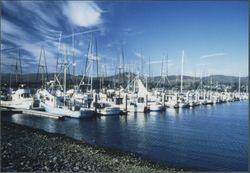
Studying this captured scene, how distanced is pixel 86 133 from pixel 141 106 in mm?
14300

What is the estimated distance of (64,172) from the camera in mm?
8539

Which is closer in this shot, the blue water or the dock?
the blue water

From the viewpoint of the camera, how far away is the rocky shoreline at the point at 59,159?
8.91 m

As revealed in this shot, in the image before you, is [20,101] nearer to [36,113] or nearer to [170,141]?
[36,113]

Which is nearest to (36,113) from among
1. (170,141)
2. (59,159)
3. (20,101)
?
(20,101)

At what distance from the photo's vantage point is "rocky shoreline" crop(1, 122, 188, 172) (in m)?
8.91

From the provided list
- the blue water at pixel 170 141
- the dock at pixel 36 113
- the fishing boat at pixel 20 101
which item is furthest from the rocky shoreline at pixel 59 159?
the fishing boat at pixel 20 101

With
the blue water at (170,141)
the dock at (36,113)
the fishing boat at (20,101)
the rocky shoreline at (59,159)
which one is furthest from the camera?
the fishing boat at (20,101)

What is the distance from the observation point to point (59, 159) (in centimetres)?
993

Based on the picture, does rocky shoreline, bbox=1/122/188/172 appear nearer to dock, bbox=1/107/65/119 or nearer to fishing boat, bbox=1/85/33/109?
dock, bbox=1/107/65/119

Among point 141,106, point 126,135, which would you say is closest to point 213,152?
point 126,135

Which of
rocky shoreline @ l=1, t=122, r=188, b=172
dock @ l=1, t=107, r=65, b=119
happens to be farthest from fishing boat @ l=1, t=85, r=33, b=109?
rocky shoreline @ l=1, t=122, r=188, b=172

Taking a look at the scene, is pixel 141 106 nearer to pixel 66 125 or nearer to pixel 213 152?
pixel 66 125

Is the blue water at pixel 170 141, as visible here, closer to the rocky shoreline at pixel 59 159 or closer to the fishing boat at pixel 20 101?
the rocky shoreline at pixel 59 159
